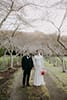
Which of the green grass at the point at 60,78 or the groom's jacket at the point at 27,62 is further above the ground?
the groom's jacket at the point at 27,62

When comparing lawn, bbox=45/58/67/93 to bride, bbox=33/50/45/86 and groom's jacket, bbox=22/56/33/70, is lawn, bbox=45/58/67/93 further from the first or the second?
groom's jacket, bbox=22/56/33/70

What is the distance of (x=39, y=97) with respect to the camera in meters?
10.1

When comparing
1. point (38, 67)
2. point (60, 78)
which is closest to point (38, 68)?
point (38, 67)

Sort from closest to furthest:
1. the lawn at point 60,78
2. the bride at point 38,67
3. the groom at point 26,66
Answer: the bride at point 38,67 < the groom at point 26,66 < the lawn at point 60,78

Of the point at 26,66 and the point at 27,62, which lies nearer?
the point at 26,66

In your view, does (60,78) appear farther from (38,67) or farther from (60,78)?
(38,67)

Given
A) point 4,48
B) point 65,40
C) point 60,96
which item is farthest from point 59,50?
point 60,96

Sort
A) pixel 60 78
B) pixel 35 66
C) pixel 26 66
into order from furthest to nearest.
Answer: pixel 60 78 → pixel 35 66 → pixel 26 66

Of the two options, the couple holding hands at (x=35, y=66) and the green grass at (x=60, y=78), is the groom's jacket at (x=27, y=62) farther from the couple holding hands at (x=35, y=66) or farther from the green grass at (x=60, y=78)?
the green grass at (x=60, y=78)

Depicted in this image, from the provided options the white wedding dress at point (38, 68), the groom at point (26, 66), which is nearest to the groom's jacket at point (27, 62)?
the groom at point (26, 66)

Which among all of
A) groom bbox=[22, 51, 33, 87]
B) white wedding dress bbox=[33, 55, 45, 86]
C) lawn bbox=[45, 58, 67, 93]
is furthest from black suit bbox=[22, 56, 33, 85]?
lawn bbox=[45, 58, 67, 93]

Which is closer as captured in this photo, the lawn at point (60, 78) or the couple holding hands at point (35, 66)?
the couple holding hands at point (35, 66)

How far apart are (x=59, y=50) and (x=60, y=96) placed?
2343 cm

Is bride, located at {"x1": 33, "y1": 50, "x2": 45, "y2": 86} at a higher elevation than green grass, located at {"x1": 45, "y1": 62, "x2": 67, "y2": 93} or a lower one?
higher
